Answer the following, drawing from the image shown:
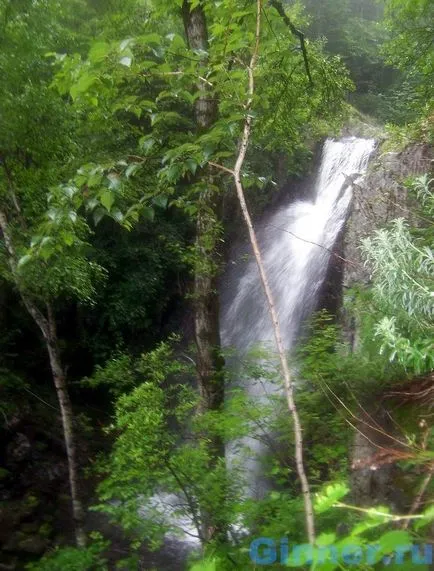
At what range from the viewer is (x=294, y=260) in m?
11.6

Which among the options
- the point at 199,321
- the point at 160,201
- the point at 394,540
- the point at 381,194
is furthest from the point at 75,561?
the point at 381,194

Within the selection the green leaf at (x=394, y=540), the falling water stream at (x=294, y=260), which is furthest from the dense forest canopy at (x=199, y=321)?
the falling water stream at (x=294, y=260)

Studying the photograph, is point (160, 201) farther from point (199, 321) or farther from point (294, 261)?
point (294, 261)

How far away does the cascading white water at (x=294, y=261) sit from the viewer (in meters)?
10.4

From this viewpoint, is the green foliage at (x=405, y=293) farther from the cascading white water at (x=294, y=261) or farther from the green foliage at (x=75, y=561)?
the cascading white water at (x=294, y=261)

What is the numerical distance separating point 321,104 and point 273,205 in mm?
7951

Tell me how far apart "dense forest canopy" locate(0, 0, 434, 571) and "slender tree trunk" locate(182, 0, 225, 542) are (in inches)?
0.7

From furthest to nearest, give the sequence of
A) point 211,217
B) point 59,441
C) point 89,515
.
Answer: point 59,441 < point 89,515 < point 211,217

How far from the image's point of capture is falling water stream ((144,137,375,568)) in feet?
33.9

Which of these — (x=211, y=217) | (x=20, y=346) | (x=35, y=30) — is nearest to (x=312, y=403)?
(x=211, y=217)

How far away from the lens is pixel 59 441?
9.15m

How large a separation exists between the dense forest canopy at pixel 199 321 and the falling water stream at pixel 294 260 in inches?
122

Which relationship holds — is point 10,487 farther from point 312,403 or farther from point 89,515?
point 312,403

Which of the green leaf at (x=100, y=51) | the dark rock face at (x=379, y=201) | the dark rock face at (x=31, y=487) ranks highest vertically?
the dark rock face at (x=379, y=201)
